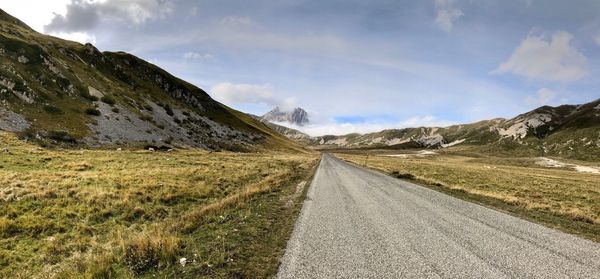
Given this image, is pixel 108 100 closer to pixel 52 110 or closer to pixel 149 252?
pixel 52 110

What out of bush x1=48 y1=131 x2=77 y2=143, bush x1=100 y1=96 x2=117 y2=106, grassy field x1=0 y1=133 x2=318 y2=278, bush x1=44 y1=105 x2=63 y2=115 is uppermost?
bush x1=100 y1=96 x2=117 y2=106

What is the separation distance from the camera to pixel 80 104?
62.6m

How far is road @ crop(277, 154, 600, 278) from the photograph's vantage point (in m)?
8.52

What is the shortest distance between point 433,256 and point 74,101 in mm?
70042

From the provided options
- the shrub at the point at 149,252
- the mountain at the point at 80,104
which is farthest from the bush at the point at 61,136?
the shrub at the point at 149,252

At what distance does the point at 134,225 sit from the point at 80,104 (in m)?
58.4

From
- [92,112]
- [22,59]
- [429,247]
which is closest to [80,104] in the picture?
[92,112]

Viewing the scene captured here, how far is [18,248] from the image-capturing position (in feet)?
38.1

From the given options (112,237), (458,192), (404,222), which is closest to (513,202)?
(458,192)

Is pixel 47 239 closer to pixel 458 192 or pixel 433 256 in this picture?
pixel 433 256

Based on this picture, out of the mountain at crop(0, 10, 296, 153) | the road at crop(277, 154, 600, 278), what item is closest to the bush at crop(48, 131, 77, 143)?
the mountain at crop(0, 10, 296, 153)

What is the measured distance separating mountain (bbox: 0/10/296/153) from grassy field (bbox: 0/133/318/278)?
25583mm

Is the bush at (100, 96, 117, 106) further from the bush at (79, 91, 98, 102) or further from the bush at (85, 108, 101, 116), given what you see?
the bush at (85, 108, 101, 116)

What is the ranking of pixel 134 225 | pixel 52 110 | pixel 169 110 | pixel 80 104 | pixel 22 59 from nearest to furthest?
1. pixel 134 225
2. pixel 52 110
3. pixel 80 104
4. pixel 22 59
5. pixel 169 110
